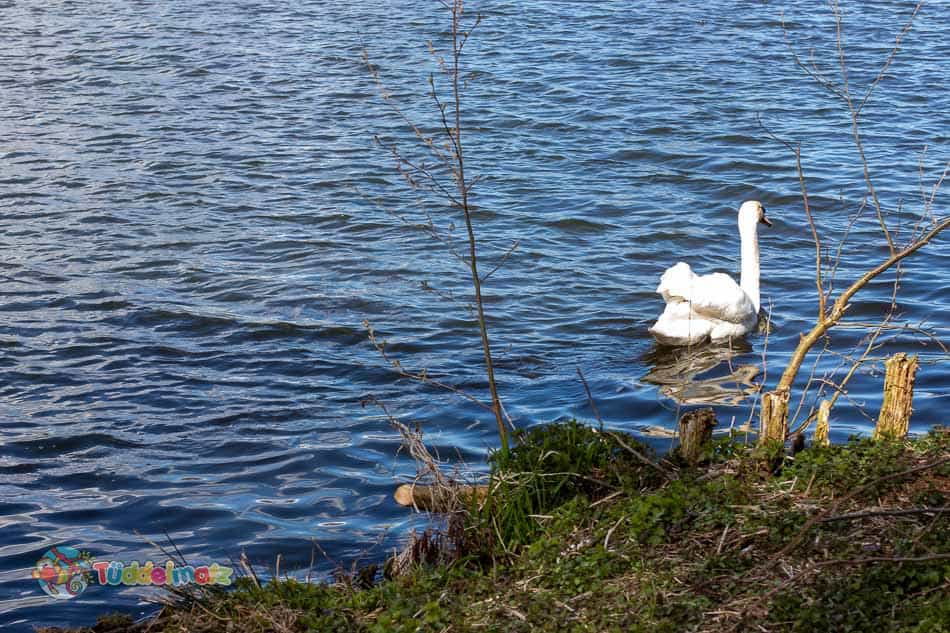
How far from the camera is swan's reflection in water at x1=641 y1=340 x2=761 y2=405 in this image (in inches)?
322

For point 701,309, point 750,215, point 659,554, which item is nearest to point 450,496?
point 659,554

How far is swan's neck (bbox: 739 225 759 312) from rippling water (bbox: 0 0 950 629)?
0.41 m

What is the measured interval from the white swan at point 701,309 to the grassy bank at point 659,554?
3455mm

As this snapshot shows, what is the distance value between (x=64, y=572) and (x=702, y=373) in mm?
4783

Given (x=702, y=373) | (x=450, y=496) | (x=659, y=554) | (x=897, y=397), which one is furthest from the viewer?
(x=702, y=373)

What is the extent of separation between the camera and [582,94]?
1558 centimetres

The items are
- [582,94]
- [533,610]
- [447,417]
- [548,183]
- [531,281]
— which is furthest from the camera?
[582,94]

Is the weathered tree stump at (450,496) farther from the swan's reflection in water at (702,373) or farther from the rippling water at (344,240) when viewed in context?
the swan's reflection in water at (702,373)

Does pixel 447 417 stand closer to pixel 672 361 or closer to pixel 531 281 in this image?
pixel 672 361

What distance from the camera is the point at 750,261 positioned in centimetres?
973

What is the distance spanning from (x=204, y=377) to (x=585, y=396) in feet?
8.67

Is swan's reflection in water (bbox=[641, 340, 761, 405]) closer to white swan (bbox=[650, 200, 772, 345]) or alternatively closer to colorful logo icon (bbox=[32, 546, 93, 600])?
white swan (bbox=[650, 200, 772, 345])

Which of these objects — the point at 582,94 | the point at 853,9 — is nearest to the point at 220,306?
the point at 582,94

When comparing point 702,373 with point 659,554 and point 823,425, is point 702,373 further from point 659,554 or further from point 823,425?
point 659,554
